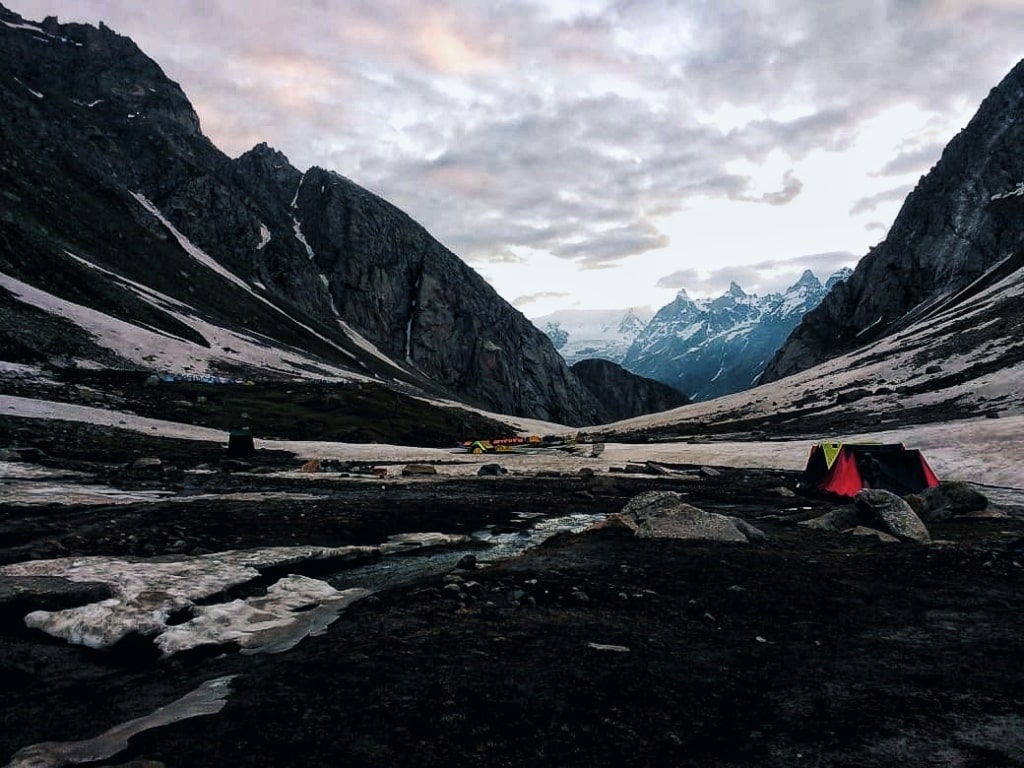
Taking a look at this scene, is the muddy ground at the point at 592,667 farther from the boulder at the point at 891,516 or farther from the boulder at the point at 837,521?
the boulder at the point at 837,521

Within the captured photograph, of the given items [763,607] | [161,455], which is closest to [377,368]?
[161,455]

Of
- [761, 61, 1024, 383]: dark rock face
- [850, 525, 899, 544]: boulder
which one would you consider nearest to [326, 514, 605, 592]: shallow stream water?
[850, 525, 899, 544]: boulder

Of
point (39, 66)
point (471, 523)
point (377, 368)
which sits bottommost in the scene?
point (471, 523)

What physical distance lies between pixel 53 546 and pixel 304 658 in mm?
8695

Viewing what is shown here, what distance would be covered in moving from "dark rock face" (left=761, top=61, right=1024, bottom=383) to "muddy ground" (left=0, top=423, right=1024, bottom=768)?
16227cm

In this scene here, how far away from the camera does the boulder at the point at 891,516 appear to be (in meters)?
18.6

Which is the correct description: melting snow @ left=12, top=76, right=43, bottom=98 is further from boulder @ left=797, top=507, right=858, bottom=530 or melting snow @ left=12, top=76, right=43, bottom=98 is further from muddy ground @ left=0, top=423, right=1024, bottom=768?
boulder @ left=797, top=507, right=858, bottom=530

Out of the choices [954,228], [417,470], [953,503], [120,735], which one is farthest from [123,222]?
[954,228]

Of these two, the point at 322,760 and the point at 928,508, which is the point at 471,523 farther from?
the point at 928,508

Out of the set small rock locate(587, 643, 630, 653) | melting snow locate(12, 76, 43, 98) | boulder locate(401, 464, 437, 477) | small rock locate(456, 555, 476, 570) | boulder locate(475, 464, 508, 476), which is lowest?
boulder locate(475, 464, 508, 476)

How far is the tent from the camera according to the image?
→ 2872 centimetres

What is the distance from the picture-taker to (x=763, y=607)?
38.8 ft

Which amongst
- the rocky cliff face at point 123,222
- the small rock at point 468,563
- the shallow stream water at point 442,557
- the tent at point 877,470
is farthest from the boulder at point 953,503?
the rocky cliff face at point 123,222

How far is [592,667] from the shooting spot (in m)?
8.52
